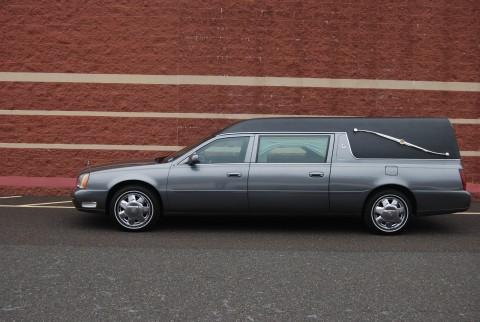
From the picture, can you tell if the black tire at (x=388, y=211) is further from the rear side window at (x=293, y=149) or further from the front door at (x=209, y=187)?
the front door at (x=209, y=187)

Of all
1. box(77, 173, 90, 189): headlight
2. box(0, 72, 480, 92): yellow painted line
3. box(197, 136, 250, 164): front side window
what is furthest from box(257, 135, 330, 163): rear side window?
box(0, 72, 480, 92): yellow painted line

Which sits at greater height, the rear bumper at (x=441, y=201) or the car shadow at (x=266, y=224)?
the rear bumper at (x=441, y=201)

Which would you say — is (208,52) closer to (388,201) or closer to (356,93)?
(356,93)

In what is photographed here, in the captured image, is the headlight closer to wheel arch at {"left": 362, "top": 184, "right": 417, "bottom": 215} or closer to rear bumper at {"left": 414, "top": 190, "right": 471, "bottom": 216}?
wheel arch at {"left": 362, "top": 184, "right": 417, "bottom": 215}

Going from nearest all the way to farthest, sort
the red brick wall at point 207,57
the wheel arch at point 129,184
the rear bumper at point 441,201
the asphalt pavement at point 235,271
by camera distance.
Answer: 1. the asphalt pavement at point 235,271
2. the rear bumper at point 441,201
3. the wheel arch at point 129,184
4. the red brick wall at point 207,57

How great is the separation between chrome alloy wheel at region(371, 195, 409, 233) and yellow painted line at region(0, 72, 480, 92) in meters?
5.95

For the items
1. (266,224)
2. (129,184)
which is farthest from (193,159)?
(266,224)

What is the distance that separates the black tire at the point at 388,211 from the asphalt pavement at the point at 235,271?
17cm

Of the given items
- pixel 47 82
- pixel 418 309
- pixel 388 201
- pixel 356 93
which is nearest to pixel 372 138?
pixel 388 201

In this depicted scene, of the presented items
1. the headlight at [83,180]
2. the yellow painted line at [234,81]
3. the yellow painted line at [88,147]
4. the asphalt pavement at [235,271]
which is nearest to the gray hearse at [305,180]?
the headlight at [83,180]

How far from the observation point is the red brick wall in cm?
1338

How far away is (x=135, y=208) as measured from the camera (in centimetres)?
802

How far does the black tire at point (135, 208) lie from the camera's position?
316 inches

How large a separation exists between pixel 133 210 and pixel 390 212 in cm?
355
